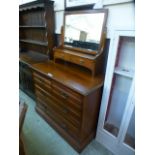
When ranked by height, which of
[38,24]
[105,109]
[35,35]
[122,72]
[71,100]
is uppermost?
[38,24]

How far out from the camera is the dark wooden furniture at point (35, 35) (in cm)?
203

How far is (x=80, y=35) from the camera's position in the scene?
1691 mm

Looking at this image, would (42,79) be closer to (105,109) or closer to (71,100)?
(71,100)

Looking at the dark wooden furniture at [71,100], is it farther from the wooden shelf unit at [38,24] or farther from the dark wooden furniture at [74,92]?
the wooden shelf unit at [38,24]

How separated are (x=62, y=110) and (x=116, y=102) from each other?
2.28ft

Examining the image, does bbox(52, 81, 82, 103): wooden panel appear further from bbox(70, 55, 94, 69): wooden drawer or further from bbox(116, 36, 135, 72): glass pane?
bbox(116, 36, 135, 72): glass pane

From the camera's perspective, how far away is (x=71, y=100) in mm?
1369

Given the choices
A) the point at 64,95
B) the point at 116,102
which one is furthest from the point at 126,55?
the point at 64,95

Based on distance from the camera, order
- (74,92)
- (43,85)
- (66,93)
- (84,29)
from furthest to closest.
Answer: (43,85), (84,29), (66,93), (74,92)

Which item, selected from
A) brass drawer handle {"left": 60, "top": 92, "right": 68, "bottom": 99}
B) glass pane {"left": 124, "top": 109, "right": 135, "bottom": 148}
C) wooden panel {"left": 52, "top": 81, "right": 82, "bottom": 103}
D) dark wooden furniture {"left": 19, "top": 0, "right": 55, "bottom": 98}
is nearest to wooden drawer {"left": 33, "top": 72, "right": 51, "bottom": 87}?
wooden panel {"left": 52, "top": 81, "right": 82, "bottom": 103}

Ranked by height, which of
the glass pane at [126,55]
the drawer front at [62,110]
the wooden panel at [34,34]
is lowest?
the drawer front at [62,110]

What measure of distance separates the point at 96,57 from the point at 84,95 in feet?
1.66

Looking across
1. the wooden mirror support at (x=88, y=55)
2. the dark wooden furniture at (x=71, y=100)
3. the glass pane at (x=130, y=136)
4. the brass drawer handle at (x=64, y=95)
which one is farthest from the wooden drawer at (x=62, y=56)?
the glass pane at (x=130, y=136)

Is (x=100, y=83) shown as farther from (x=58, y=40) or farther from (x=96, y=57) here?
(x=58, y=40)
